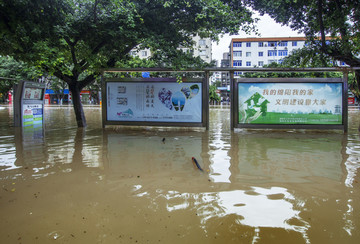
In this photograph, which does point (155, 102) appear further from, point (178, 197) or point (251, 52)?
point (251, 52)

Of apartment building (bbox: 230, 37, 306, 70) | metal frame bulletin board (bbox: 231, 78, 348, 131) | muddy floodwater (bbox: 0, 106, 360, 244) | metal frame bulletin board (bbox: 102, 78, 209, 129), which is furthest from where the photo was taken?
apartment building (bbox: 230, 37, 306, 70)

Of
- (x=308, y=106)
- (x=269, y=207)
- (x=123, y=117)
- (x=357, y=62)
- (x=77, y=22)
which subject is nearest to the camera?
(x=269, y=207)

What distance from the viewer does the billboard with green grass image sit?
10.1 metres

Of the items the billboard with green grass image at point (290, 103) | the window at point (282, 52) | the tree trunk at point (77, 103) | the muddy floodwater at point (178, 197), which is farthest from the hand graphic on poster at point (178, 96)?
the window at point (282, 52)

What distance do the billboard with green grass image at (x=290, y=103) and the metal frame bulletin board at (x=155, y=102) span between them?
161cm

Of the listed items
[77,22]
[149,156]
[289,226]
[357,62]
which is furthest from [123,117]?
[289,226]

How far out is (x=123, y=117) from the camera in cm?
1096

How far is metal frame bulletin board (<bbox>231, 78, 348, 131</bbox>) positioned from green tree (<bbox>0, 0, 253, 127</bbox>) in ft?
7.84

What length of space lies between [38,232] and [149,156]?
3.29m

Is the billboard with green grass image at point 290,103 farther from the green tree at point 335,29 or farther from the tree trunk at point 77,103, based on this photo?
the tree trunk at point 77,103

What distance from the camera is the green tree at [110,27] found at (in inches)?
284

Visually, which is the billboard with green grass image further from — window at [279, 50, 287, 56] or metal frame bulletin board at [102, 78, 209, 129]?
window at [279, 50, 287, 56]

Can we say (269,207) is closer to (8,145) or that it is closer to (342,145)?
(342,145)

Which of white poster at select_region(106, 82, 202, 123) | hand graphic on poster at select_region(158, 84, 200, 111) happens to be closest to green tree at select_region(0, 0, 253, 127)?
white poster at select_region(106, 82, 202, 123)
